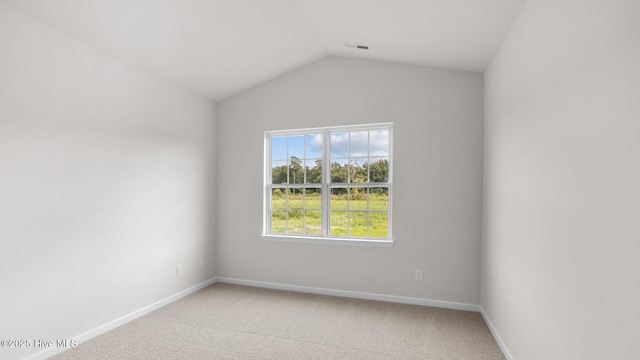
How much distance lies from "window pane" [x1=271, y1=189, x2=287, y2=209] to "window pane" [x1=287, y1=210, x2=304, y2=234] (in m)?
0.17

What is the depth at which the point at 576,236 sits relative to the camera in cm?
155

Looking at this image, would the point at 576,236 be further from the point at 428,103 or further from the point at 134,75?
the point at 134,75

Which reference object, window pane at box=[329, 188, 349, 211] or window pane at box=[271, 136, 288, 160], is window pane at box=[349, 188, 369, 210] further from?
window pane at box=[271, 136, 288, 160]

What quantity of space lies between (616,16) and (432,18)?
59.0 inches

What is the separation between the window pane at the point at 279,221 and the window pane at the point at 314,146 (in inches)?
33.5

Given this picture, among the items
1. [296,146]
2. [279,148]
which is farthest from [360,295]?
[279,148]

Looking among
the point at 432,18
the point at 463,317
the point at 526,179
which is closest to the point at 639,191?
the point at 526,179

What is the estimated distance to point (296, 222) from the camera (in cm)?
425

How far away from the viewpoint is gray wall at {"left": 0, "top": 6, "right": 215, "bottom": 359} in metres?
2.29

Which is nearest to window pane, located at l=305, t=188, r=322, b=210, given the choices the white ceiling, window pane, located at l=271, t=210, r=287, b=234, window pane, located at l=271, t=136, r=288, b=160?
window pane, located at l=271, t=210, r=287, b=234

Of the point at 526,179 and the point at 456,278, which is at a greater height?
the point at 526,179

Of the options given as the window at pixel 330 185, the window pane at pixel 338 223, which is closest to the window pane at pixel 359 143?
the window at pixel 330 185

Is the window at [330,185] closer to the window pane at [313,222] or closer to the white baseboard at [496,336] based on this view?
the window pane at [313,222]

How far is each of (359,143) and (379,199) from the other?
73 cm
